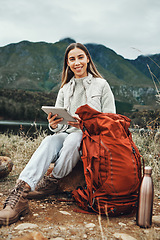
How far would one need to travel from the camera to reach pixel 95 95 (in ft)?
9.10

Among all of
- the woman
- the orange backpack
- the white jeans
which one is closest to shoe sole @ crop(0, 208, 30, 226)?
the woman

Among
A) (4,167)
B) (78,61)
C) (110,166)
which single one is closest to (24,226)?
(110,166)

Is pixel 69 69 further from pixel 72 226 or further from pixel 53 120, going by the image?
pixel 72 226

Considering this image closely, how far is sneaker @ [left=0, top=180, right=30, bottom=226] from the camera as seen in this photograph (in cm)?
189

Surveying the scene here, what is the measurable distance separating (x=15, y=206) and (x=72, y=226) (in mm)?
534

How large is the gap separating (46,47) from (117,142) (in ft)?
429

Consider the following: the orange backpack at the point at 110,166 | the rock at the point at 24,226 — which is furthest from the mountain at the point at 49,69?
the rock at the point at 24,226

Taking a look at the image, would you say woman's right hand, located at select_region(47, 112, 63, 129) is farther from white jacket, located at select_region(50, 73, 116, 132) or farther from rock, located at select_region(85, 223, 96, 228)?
rock, located at select_region(85, 223, 96, 228)

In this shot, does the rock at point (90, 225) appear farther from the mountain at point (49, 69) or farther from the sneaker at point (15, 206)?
the mountain at point (49, 69)

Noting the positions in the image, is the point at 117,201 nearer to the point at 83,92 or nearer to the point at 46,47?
the point at 83,92

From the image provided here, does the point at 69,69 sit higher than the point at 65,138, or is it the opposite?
the point at 69,69

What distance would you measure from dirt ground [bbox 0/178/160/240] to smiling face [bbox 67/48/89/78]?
1624mm

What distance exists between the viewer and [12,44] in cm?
12900

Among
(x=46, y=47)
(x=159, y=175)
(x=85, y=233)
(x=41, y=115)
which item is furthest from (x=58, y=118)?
(x=46, y=47)
